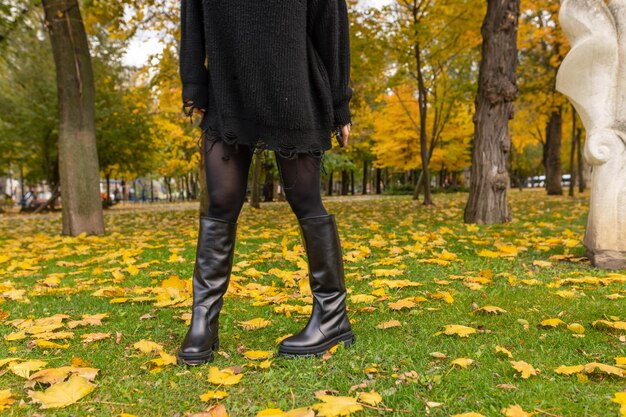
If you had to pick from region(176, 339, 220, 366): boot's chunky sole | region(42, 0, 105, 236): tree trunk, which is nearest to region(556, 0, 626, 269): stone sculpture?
region(176, 339, 220, 366): boot's chunky sole

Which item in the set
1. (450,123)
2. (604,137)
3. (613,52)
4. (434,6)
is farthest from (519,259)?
(450,123)

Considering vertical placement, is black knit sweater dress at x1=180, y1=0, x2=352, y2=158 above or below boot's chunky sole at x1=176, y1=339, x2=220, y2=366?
above

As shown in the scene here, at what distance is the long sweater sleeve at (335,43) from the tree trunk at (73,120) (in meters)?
7.02

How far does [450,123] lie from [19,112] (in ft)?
59.7

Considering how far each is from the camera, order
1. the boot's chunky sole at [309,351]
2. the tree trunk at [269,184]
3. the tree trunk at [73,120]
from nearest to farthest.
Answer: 1. the boot's chunky sole at [309,351]
2. the tree trunk at [73,120]
3. the tree trunk at [269,184]

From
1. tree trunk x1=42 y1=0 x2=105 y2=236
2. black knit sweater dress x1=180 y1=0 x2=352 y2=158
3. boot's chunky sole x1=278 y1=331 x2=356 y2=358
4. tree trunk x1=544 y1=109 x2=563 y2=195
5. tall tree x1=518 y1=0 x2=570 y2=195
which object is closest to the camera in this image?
black knit sweater dress x1=180 y1=0 x2=352 y2=158

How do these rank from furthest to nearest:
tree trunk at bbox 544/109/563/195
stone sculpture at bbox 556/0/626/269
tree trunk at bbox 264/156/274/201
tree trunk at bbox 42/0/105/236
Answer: tree trunk at bbox 264/156/274/201, tree trunk at bbox 544/109/563/195, tree trunk at bbox 42/0/105/236, stone sculpture at bbox 556/0/626/269

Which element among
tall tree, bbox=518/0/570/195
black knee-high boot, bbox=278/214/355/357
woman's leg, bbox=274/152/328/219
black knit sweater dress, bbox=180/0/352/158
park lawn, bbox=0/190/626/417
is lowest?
park lawn, bbox=0/190/626/417

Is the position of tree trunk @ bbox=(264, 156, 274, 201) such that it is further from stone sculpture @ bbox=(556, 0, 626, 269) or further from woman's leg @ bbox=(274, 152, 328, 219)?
woman's leg @ bbox=(274, 152, 328, 219)

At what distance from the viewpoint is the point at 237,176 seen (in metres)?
2.31

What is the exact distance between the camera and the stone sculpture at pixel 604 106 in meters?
4.01

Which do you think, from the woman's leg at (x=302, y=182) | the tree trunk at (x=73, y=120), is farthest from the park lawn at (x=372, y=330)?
the tree trunk at (x=73, y=120)

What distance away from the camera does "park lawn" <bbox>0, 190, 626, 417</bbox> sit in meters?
1.83

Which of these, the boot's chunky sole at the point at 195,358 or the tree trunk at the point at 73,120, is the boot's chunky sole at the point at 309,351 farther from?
the tree trunk at the point at 73,120
